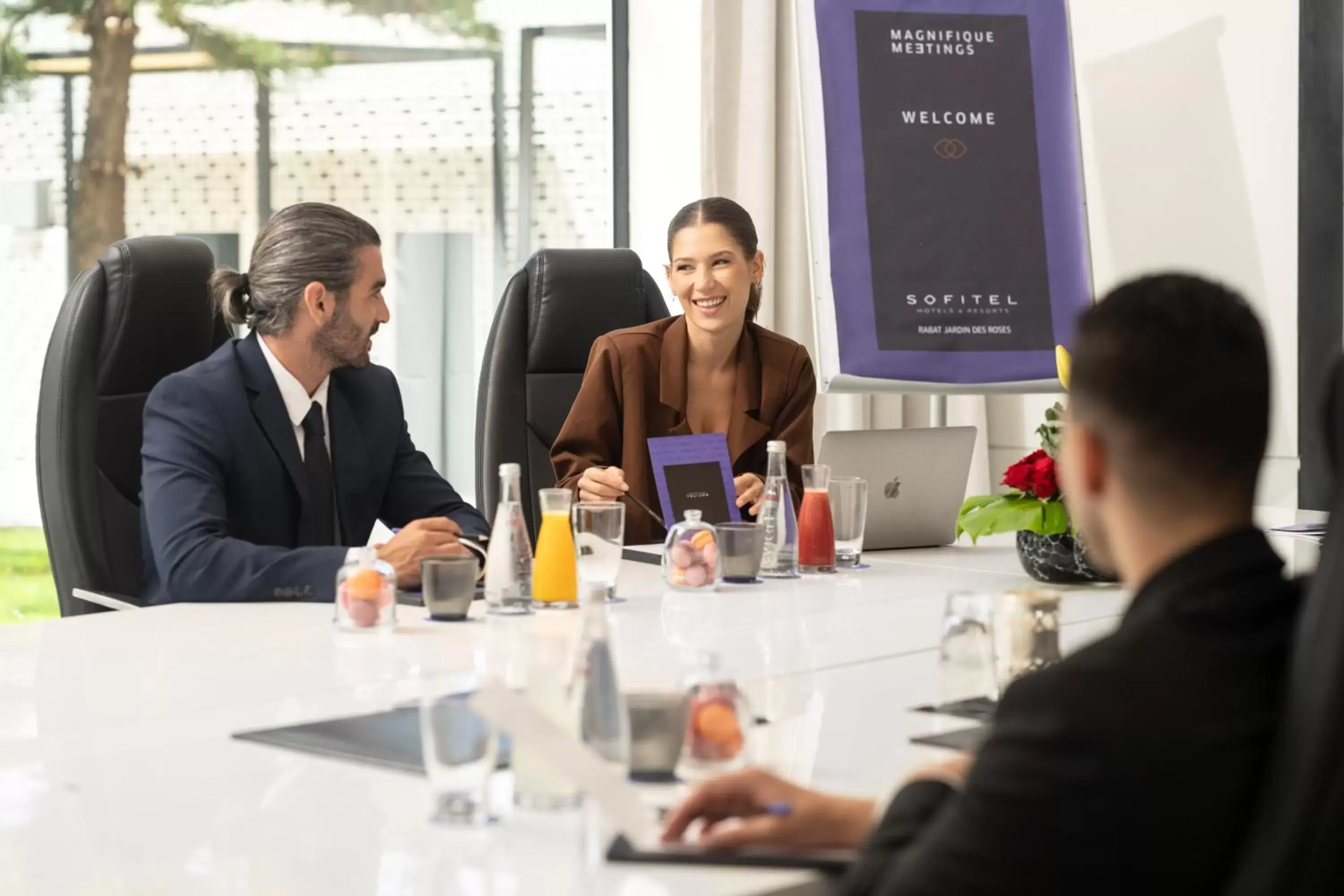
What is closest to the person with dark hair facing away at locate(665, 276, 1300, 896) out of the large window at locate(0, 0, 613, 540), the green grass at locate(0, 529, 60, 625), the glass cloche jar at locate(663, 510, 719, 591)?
the glass cloche jar at locate(663, 510, 719, 591)

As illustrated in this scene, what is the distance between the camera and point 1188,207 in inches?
157

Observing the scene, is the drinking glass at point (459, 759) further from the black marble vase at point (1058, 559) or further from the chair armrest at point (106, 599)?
the black marble vase at point (1058, 559)

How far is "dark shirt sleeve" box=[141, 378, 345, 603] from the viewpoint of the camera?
226 centimetres

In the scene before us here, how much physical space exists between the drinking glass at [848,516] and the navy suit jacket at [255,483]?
66 centimetres

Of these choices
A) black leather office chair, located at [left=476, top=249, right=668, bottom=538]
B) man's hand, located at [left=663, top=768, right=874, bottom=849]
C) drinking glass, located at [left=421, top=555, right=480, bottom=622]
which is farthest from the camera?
black leather office chair, located at [left=476, top=249, right=668, bottom=538]

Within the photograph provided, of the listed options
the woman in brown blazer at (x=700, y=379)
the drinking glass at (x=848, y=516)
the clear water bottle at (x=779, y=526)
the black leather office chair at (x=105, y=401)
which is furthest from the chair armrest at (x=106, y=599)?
the drinking glass at (x=848, y=516)

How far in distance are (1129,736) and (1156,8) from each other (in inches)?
141

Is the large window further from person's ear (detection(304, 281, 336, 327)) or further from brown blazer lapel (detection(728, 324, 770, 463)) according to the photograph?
person's ear (detection(304, 281, 336, 327))

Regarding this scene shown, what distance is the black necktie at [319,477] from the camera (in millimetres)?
2660

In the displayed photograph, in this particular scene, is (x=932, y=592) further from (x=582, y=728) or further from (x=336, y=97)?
(x=336, y=97)

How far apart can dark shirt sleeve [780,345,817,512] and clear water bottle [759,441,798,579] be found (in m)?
0.57

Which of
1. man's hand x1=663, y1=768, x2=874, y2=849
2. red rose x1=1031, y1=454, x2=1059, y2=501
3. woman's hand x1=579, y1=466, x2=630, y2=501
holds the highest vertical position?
woman's hand x1=579, y1=466, x2=630, y2=501

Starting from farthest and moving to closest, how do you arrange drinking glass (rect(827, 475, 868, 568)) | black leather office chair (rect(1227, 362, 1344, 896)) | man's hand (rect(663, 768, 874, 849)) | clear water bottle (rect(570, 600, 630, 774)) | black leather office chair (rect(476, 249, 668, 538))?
1. black leather office chair (rect(476, 249, 668, 538))
2. drinking glass (rect(827, 475, 868, 568))
3. clear water bottle (rect(570, 600, 630, 774))
4. man's hand (rect(663, 768, 874, 849))
5. black leather office chair (rect(1227, 362, 1344, 896))

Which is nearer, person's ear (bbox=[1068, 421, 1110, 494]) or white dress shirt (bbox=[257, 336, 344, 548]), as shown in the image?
person's ear (bbox=[1068, 421, 1110, 494])
